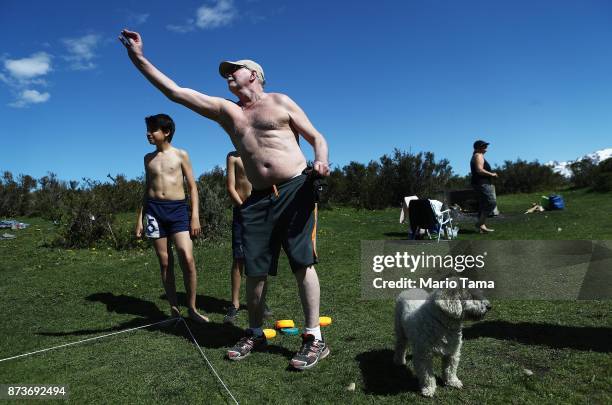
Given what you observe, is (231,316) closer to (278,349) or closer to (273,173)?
(278,349)

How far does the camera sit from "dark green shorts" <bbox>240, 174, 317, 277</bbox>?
3469mm

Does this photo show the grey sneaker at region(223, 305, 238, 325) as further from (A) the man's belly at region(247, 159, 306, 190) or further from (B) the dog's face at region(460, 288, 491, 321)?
(B) the dog's face at region(460, 288, 491, 321)

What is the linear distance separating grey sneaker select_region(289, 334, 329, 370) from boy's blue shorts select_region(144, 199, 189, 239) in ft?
6.70

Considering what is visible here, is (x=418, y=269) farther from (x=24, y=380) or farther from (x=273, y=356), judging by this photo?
(x=24, y=380)

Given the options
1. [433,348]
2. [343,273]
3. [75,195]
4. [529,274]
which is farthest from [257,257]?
[75,195]

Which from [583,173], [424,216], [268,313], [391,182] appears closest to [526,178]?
[583,173]

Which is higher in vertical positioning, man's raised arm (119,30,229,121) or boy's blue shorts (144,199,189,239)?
man's raised arm (119,30,229,121)

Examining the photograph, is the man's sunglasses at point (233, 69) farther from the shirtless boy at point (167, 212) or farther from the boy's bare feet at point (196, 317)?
the boy's bare feet at point (196, 317)

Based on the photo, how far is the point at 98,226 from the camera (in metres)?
10.4

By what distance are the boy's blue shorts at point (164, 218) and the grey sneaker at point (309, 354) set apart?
6.70 feet

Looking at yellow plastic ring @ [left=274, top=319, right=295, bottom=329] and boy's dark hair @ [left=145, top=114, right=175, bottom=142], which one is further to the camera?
boy's dark hair @ [left=145, top=114, right=175, bottom=142]

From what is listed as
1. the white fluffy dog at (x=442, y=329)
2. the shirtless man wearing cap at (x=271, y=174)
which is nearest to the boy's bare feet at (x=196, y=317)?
the shirtless man wearing cap at (x=271, y=174)

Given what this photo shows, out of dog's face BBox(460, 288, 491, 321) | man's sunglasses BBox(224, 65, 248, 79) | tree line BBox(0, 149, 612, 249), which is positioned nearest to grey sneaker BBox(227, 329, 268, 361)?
dog's face BBox(460, 288, 491, 321)

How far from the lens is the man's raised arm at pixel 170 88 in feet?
10.6
